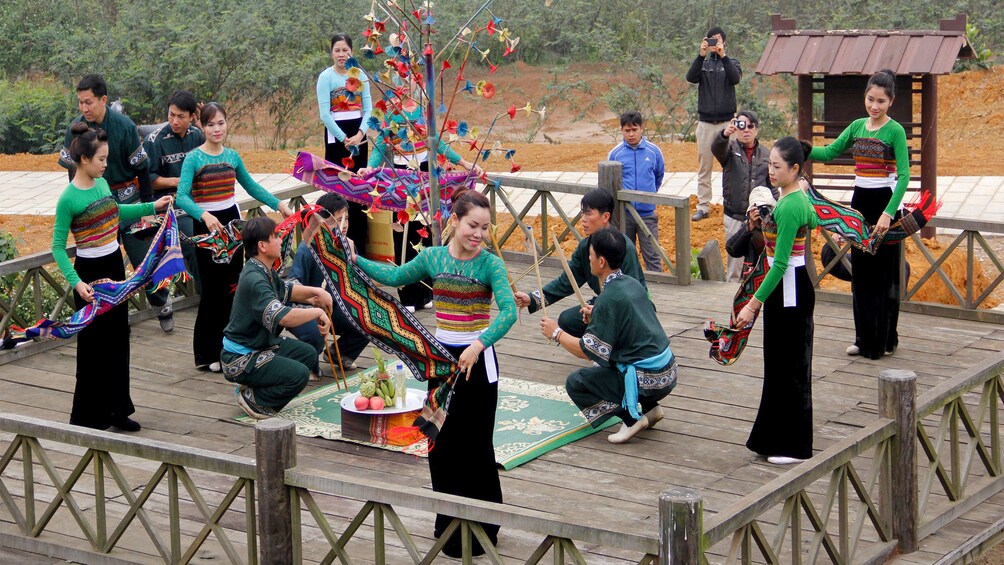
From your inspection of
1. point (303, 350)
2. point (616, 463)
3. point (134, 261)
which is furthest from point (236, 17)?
point (616, 463)

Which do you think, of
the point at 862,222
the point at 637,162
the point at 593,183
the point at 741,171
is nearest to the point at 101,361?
the point at 862,222

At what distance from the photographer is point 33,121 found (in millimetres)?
21984

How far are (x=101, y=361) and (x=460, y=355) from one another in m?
2.66

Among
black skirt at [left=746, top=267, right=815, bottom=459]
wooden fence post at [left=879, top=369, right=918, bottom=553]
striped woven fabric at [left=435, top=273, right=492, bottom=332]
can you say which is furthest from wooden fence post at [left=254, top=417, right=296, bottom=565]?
black skirt at [left=746, top=267, right=815, bottom=459]

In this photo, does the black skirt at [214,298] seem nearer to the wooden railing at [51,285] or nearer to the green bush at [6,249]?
the wooden railing at [51,285]

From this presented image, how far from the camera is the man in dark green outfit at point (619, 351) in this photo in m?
6.99

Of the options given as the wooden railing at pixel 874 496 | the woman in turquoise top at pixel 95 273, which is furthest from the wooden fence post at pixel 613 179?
the woman in turquoise top at pixel 95 273

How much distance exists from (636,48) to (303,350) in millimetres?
19510

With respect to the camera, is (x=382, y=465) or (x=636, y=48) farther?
(x=636, y=48)

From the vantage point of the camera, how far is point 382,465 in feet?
22.9

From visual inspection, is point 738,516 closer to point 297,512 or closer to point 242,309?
point 297,512

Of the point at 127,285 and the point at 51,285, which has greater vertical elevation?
the point at 127,285

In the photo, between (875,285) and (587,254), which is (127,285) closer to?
(587,254)

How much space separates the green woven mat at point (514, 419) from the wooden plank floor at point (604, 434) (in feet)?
0.27
